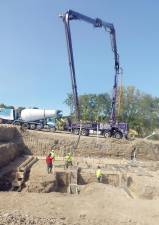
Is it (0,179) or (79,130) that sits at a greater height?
(79,130)

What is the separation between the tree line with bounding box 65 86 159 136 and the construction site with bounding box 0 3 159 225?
19202 mm

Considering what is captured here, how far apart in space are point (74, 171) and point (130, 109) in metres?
33.6

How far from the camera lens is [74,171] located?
20.0 meters

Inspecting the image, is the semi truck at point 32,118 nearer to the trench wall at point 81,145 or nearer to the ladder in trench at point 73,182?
the trench wall at point 81,145

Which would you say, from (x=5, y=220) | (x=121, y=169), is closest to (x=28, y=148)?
(x=121, y=169)

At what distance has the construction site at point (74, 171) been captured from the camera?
12.6 meters

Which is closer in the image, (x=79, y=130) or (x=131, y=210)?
(x=131, y=210)

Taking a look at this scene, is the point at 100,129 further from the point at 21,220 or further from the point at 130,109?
the point at 130,109

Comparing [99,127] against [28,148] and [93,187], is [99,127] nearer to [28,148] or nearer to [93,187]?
[28,148]

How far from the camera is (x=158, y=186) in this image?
58.6ft

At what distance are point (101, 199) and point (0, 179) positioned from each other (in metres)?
6.05

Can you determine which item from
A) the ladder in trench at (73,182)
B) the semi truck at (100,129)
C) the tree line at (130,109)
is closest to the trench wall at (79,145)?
the semi truck at (100,129)

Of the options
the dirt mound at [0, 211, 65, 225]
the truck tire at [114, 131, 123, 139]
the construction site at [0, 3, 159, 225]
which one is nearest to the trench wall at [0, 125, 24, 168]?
the construction site at [0, 3, 159, 225]

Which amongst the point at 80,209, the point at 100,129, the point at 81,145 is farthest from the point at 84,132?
the point at 80,209
